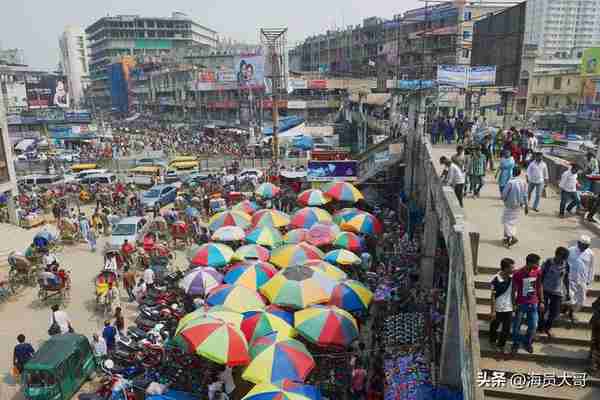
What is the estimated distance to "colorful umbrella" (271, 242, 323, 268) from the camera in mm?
12703

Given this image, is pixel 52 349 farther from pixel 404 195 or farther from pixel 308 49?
pixel 308 49

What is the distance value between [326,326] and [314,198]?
8541 mm

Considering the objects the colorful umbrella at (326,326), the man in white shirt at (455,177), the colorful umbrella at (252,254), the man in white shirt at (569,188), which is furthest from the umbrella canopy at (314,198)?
the man in white shirt at (569,188)

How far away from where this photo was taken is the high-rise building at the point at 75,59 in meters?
133

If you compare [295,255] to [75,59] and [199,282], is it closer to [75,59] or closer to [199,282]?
[199,282]

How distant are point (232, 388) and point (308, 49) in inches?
2951

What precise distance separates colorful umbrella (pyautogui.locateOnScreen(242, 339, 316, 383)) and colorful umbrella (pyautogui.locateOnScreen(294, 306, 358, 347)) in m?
0.76

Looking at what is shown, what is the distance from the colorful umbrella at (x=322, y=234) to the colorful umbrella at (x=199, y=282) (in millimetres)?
3337

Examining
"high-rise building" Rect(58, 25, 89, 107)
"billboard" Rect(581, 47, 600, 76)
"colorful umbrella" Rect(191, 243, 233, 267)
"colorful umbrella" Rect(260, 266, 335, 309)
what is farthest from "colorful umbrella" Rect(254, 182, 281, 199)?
A: "high-rise building" Rect(58, 25, 89, 107)

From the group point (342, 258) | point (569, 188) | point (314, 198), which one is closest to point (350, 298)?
point (342, 258)

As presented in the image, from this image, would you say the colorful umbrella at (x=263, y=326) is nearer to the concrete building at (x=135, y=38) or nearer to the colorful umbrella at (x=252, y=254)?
the colorful umbrella at (x=252, y=254)

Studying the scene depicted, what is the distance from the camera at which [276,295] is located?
10.7 metres

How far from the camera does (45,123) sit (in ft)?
174

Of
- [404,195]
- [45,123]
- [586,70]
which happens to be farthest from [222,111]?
[404,195]
